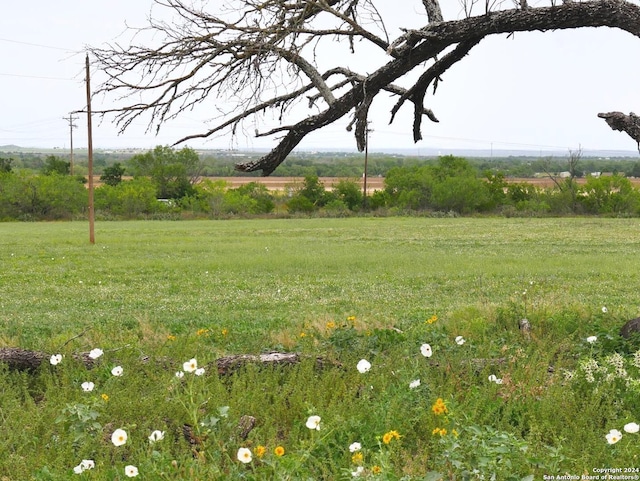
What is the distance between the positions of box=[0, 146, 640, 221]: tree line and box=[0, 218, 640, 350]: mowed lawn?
97.5 ft

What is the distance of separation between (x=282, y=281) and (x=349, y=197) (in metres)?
Result: 51.1

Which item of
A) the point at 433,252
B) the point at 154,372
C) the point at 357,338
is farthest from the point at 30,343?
the point at 433,252

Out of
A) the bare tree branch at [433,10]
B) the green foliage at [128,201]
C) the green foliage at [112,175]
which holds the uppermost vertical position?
the bare tree branch at [433,10]

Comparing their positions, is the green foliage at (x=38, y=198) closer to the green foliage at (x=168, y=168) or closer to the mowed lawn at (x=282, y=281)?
the green foliage at (x=168, y=168)

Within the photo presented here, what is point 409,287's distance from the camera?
1472 cm

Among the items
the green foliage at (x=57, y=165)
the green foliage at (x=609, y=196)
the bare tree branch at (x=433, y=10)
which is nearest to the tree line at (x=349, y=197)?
the green foliage at (x=609, y=196)

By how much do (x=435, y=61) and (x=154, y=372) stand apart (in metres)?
4.27

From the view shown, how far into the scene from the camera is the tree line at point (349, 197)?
58.8 meters

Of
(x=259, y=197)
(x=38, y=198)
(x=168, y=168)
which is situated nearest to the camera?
(x=38, y=198)

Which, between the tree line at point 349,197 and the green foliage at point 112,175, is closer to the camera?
the tree line at point 349,197

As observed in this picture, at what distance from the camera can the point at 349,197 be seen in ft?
220

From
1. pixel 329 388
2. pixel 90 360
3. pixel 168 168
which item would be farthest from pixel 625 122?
pixel 168 168

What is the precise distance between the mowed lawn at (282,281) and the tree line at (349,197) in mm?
29725

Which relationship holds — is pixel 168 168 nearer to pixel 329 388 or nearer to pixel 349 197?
pixel 349 197
